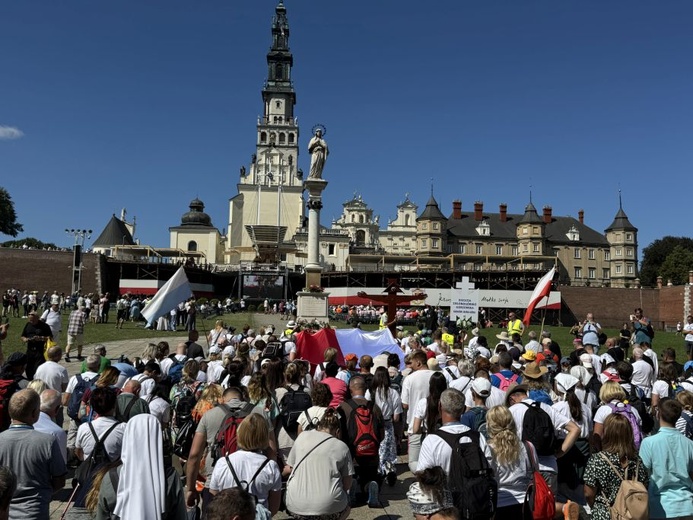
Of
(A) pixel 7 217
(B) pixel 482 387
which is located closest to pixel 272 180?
(A) pixel 7 217

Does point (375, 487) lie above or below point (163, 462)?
below

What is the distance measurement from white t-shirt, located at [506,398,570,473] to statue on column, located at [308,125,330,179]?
24192 millimetres

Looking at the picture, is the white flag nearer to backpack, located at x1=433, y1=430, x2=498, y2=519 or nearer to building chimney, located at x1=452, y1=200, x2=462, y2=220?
backpack, located at x1=433, y1=430, x2=498, y2=519

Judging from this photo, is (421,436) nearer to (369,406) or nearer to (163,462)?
(369,406)

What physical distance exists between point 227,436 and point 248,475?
2.86 feet

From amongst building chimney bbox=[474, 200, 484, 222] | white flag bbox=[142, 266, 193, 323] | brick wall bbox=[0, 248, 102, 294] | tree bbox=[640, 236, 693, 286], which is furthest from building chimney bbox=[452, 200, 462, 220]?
white flag bbox=[142, 266, 193, 323]

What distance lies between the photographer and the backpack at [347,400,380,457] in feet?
22.0

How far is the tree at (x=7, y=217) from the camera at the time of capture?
7981cm

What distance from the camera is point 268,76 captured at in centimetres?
10694

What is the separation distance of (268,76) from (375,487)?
354 ft

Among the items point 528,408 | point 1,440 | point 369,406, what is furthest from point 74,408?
point 528,408

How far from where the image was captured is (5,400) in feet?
20.7

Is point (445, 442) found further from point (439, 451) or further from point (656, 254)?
point (656, 254)

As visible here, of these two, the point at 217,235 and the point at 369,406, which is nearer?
the point at 369,406
